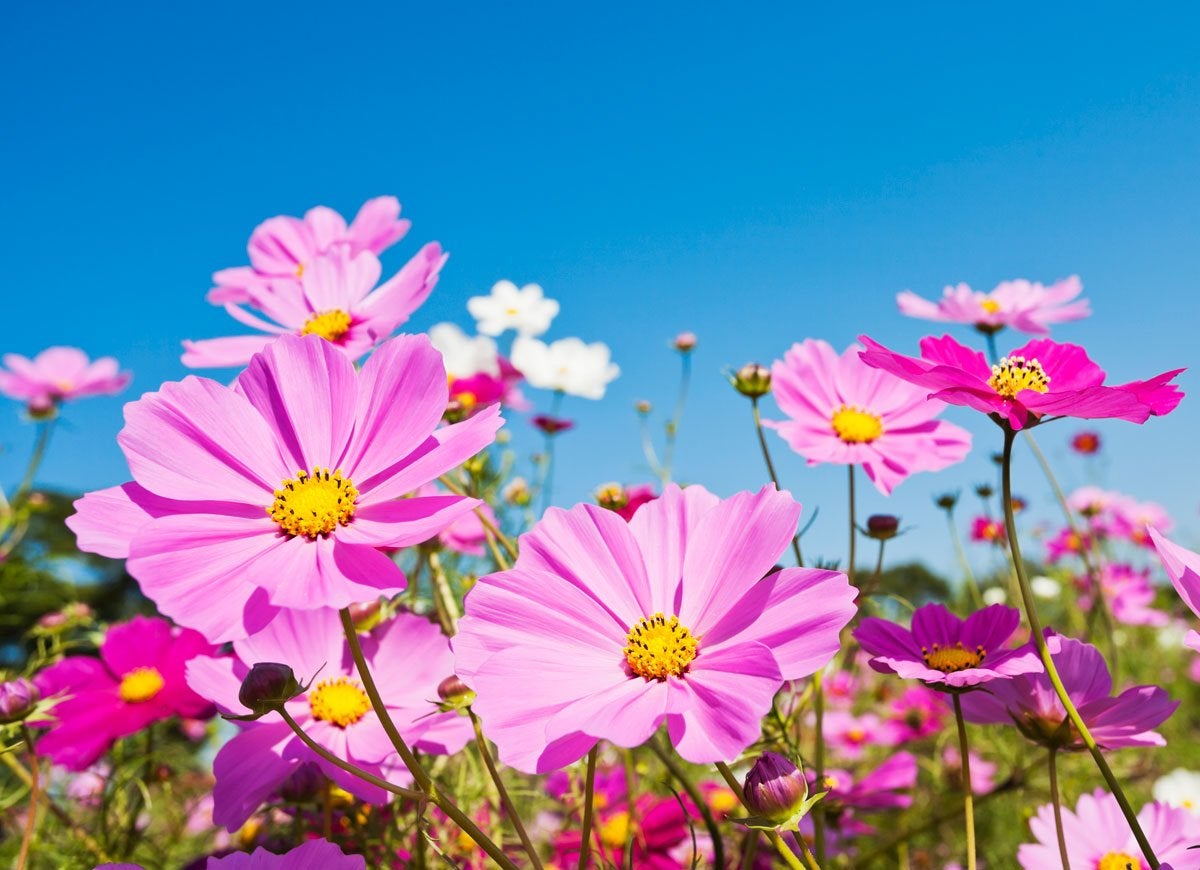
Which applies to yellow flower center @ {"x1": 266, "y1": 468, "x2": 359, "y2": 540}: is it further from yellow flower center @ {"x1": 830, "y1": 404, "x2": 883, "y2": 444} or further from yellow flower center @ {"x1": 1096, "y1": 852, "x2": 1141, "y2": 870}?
yellow flower center @ {"x1": 1096, "y1": 852, "x2": 1141, "y2": 870}

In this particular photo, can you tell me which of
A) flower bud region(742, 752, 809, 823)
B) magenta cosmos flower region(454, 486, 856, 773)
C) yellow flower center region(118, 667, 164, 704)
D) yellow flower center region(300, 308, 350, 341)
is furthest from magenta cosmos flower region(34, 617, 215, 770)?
flower bud region(742, 752, 809, 823)

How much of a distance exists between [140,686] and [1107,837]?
0.85 metres

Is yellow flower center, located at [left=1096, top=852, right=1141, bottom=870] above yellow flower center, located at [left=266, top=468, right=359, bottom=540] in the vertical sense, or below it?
below

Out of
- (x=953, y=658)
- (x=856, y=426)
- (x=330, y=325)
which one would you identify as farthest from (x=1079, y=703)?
(x=330, y=325)

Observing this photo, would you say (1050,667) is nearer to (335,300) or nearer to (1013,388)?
(1013,388)

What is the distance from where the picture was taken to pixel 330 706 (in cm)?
69

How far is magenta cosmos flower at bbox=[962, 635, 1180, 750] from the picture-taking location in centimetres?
57

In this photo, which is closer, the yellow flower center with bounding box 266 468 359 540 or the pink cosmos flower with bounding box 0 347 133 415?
the yellow flower center with bounding box 266 468 359 540

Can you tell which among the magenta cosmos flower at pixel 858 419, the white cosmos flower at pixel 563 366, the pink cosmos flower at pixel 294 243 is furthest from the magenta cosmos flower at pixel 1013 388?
the white cosmos flower at pixel 563 366

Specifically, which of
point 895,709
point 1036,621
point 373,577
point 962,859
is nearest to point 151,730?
point 373,577

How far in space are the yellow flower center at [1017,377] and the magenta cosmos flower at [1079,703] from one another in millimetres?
153

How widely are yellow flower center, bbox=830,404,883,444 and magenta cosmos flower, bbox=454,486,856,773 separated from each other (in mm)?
307

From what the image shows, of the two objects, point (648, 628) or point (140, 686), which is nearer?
point (648, 628)

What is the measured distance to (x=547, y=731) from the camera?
1.48 ft
